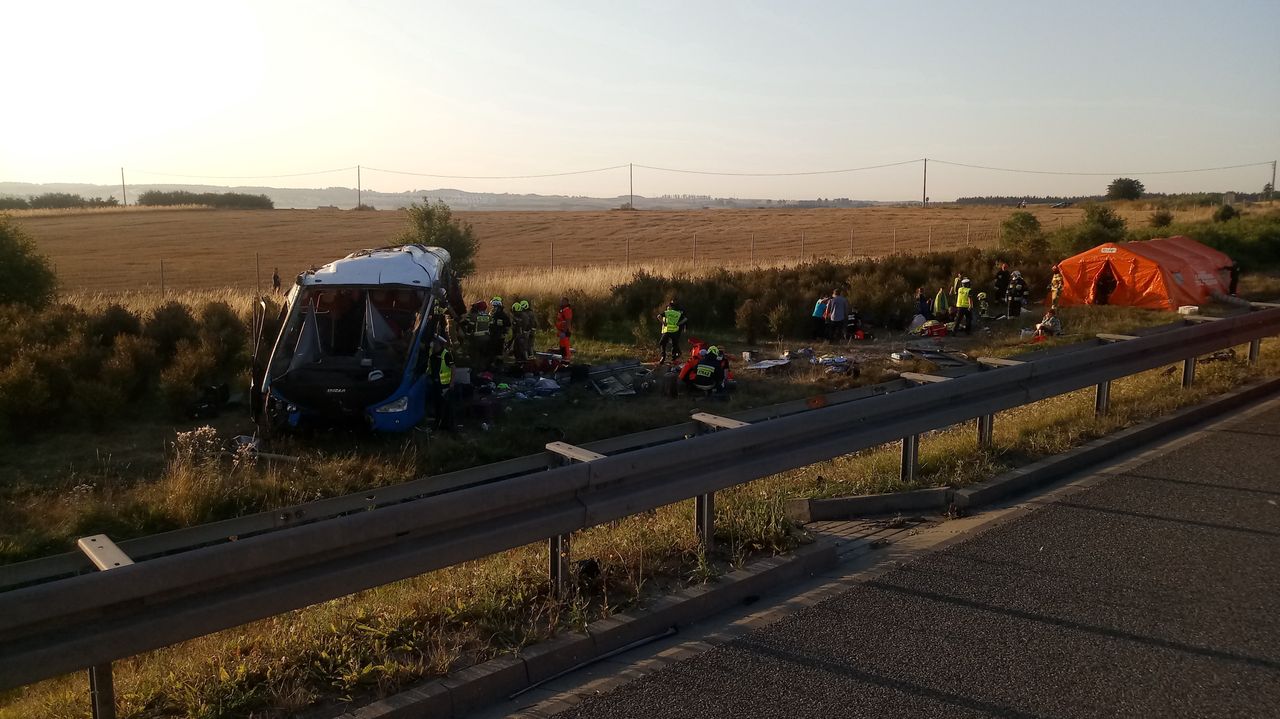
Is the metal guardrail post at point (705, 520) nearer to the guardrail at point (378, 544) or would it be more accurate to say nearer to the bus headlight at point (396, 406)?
the guardrail at point (378, 544)

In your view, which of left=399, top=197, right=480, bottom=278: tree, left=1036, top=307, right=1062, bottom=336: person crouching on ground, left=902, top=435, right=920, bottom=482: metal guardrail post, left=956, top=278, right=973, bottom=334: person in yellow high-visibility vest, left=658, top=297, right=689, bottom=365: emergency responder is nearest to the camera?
left=902, top=435, right=920, bottom=482: metal guardrail post

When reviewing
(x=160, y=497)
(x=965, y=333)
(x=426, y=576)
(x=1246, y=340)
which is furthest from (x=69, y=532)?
(x=965, y=333)

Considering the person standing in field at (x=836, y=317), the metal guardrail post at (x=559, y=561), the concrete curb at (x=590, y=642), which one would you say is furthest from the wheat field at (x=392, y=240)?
the concrete curb at (x=590, y=642)

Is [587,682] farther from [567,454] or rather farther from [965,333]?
[965,333]

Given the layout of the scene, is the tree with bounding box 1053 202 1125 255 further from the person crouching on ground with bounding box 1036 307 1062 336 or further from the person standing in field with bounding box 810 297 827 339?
the person standing in field with bounding box 810 297 827 339

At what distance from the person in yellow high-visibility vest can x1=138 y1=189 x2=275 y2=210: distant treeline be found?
84.2 meters

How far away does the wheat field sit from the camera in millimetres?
39188

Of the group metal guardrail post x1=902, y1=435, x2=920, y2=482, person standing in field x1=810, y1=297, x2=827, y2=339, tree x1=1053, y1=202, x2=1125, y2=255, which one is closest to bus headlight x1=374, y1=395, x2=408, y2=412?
metal guardrail post x1=902, y1=435, x2=920, y2=482

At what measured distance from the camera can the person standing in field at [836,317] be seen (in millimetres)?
20672

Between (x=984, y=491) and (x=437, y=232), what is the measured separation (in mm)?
24969

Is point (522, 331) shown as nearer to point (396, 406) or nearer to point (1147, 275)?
point (396, 406)

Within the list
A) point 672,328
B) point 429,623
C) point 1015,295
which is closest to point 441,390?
point 672,328

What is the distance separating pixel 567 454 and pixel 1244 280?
3448 centimetres

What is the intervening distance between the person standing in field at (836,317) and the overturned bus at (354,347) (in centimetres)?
962
